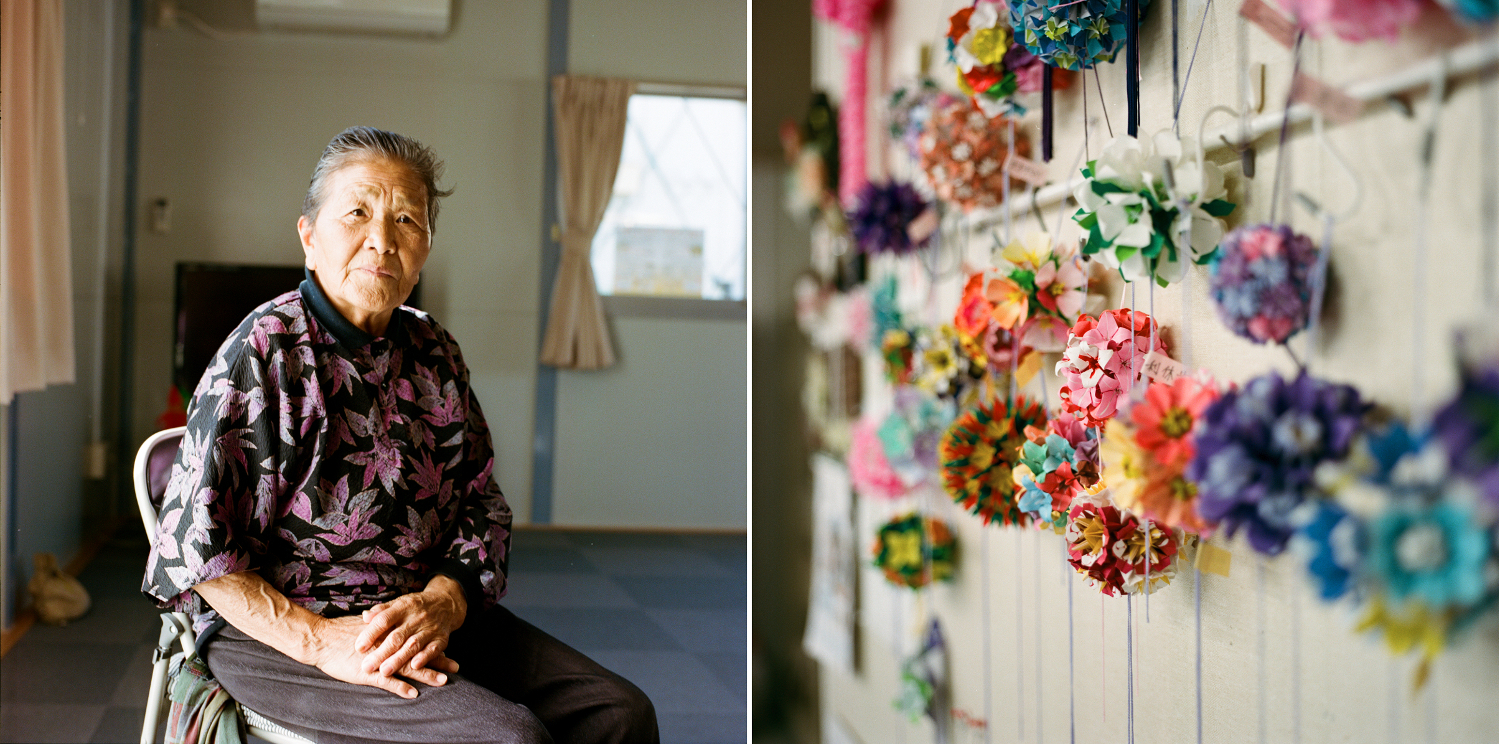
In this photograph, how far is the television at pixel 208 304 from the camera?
4.44ft

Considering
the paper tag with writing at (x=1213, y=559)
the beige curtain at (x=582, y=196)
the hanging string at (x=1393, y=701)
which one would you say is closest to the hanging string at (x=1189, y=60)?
the paper tag with writing at (x=1213, y=559)

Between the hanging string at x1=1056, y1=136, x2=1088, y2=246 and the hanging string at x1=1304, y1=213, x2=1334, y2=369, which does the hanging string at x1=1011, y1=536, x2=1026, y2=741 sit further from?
the hanging string at x1=1304, y1=213, x2=1334, y2=369

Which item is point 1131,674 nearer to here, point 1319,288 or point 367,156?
point 1319,288

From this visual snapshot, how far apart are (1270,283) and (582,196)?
1.12m

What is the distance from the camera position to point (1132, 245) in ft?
3.36

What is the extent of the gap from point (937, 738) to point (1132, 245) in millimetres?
1351

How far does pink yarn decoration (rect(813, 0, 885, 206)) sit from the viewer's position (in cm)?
237

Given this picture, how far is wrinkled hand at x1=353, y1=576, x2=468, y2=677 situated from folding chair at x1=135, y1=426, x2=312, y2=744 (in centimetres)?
15

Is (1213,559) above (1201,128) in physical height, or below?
below

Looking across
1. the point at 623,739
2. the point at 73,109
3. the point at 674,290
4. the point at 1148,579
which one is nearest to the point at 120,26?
the point at 73,109

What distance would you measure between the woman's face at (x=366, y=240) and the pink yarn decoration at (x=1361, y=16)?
1.02 m

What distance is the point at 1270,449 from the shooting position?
0.81 meters

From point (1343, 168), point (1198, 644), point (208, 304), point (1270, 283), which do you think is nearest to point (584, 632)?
point (208, 304)

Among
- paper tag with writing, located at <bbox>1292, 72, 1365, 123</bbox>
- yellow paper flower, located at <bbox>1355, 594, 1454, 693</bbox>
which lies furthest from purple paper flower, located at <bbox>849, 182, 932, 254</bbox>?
yellow paper flower, located at <bbox>1355, 594, 1454, 693</bbox>
